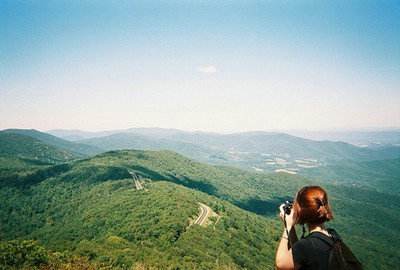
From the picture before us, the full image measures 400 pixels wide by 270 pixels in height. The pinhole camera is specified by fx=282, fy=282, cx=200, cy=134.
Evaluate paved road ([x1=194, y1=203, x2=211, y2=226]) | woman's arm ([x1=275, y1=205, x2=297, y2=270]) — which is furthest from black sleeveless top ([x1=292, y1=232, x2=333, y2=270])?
paved road ([x1=194, y1=203, x2=211, y2=226])

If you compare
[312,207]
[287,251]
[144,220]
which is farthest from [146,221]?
[312,207]

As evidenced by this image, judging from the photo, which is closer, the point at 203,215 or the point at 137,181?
the point at 203,215

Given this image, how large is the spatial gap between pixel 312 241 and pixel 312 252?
0.46 feet

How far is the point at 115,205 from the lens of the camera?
69.8 metres

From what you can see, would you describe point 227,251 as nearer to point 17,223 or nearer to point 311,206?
point 311,206

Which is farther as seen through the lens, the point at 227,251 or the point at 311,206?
the point at 227,251

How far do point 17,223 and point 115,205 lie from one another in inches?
1340

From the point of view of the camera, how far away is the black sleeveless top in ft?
12.4

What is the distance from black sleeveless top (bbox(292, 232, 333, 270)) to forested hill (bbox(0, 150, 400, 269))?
51.5ft

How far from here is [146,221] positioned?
55.3 m

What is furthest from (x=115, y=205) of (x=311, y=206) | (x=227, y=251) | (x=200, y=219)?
(x=311, y=206)

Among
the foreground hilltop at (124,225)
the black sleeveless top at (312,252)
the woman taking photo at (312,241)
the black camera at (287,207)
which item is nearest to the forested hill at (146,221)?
the foreground hilltop at (124,225)

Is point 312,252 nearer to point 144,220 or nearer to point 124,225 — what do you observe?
point 144,220

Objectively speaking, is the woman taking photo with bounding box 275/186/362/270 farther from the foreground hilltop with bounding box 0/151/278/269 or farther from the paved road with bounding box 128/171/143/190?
the paved road with bounding box 128/171/143/190
